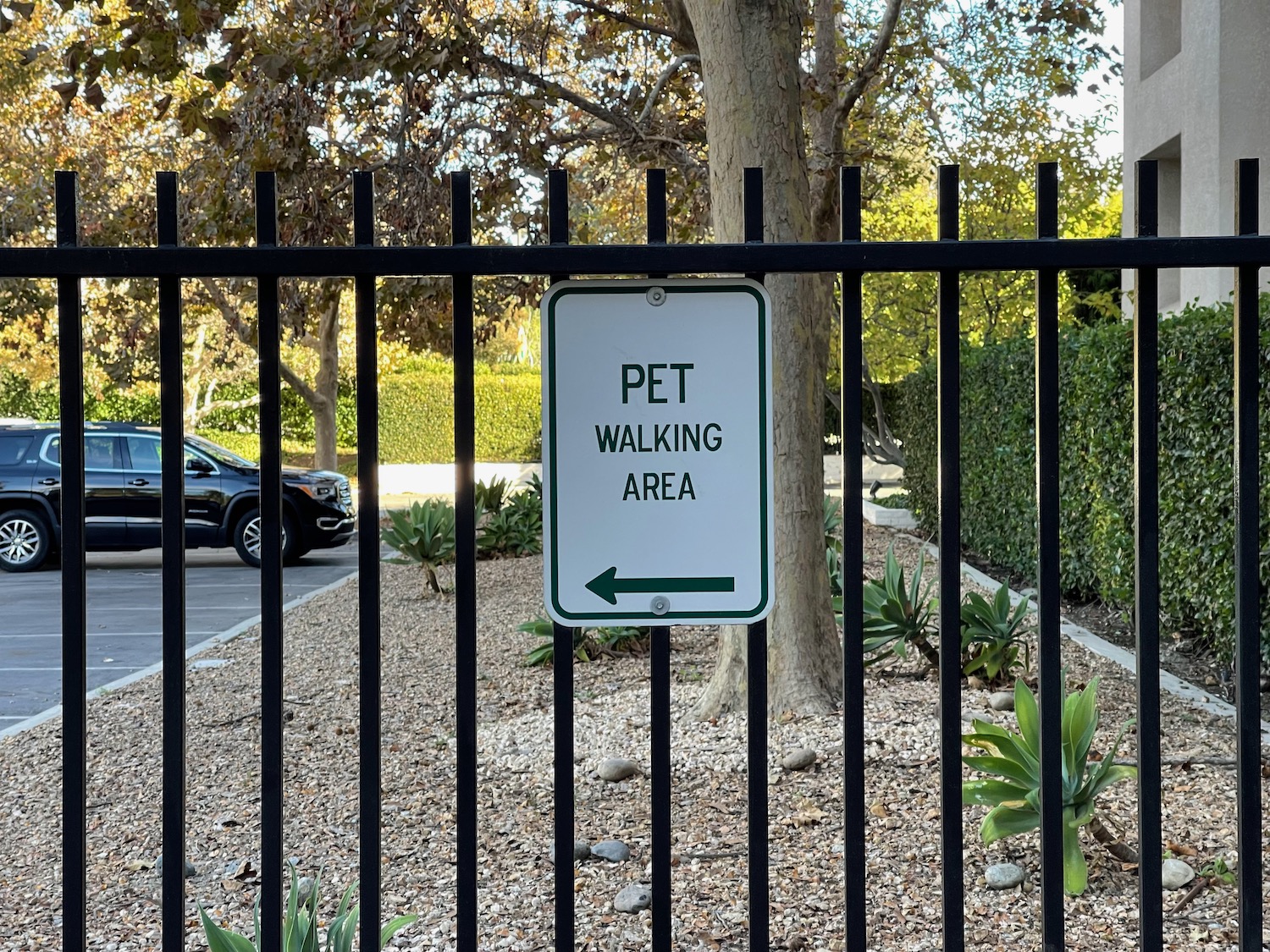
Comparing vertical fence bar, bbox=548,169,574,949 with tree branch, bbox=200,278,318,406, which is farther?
tree branch, bbox=200,278,318,406

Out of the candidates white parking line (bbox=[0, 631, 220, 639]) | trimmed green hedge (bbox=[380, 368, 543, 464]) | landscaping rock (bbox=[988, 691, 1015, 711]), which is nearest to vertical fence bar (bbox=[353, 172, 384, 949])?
landscaping rock (bbox=[988, 691, 1015, 711])

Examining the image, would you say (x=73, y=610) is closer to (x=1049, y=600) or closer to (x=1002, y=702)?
(x=1049, y=600)

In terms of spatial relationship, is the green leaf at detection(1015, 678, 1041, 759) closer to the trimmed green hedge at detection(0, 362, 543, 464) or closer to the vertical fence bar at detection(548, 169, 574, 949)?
the vertical fence bar at detection(548, 169, 574, 949)

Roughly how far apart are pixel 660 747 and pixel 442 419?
32634mm

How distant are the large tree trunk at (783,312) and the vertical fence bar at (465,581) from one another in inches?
106

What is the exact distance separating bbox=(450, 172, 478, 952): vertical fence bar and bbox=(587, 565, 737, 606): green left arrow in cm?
24

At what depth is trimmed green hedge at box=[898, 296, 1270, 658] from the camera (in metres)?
6.57

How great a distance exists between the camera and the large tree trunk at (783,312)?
5039mm

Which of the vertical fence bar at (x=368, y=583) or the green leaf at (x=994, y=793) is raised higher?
the vertical fence bar at (x=368, y=583)

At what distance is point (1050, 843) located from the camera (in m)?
2.31

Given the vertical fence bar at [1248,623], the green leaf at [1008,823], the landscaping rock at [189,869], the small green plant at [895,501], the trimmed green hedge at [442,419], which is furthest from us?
the trimmed green hedge at [442,419]

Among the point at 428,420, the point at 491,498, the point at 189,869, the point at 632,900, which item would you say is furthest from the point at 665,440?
the point at 428,420

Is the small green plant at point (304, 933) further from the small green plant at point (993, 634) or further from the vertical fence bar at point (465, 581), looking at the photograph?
the small green plant at point (993, 634)

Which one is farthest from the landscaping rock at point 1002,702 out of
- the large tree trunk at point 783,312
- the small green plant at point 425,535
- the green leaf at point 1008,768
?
the small green plant at point 425,535
